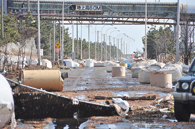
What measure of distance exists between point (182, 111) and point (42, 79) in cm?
625

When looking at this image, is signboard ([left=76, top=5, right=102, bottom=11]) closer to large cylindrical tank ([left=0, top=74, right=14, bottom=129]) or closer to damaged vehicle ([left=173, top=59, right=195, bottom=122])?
damaged vehicle ([left=173, top=59, right=195, bottom=122])

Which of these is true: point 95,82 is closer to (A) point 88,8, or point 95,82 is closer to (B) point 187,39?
(B) point 187,39

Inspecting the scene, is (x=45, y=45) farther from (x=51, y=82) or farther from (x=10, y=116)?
(x=10, y=116)

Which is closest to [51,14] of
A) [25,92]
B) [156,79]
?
[156,79]

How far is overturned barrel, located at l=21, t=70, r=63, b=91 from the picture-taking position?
13.2 meters

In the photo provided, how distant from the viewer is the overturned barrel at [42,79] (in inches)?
521

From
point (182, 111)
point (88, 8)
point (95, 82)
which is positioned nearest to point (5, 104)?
point (182, 111)

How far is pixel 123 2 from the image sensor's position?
226ft

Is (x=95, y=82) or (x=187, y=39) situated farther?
(x=187, y=39)

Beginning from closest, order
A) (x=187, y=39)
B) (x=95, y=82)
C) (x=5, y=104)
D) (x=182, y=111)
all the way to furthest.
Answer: (x=5, y=104), (x=182, y=111), (x=95, y=82), (x=187, y=39)

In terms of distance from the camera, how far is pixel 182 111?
28.3 feet

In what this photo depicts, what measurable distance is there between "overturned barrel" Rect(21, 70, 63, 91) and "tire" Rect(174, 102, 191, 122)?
598 cm

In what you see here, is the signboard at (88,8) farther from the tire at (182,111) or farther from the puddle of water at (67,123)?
the tire at (182,111)

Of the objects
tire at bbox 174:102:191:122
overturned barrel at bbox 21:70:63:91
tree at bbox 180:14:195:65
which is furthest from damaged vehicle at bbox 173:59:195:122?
tree at bbox 180:14:195:65
